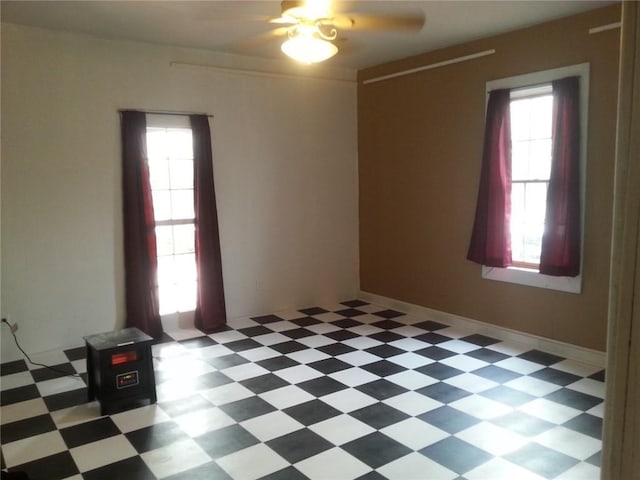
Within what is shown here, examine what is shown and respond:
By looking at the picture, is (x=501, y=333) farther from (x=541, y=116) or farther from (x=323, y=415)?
(x=323, y=415)

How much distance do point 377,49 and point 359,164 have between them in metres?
1.47

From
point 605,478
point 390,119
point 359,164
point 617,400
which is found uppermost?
point 390,119

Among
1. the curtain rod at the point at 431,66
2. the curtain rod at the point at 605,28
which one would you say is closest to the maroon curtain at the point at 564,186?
the curtain rod at the point at 605,28

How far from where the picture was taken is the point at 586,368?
3904mm

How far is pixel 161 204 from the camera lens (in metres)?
4.82

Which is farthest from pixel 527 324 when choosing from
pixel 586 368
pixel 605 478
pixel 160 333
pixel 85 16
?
pixel 85 16

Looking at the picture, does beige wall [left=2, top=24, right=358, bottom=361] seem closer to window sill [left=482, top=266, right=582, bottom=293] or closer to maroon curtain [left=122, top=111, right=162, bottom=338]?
maroon curtain [left=122, top=111, right=162, bottom=338]

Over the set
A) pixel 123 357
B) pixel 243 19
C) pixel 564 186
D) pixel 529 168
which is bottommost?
pixel 123 357

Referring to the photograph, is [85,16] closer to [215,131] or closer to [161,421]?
[215,131]

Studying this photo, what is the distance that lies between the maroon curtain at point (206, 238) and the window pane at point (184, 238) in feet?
0.34

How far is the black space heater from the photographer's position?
323 centimetres

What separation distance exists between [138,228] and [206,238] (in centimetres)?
66

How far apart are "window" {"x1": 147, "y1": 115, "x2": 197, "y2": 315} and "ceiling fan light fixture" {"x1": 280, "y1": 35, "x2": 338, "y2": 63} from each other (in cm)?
204

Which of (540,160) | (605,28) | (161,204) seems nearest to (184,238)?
(161,204)
